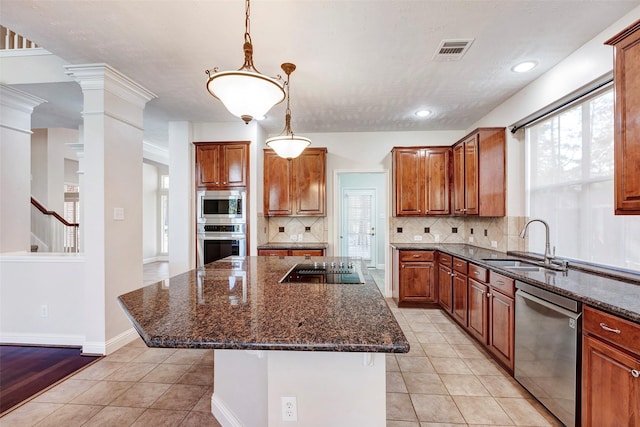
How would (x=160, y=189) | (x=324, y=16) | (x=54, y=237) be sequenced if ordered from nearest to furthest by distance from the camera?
(x=324, y=16)
(x=54, y=237)
(x=160, y=189)

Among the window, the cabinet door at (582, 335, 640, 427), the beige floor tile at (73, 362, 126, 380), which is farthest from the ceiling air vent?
the beige floor tile at (73, 362, 126, 380)

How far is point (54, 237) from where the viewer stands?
4.18 meters

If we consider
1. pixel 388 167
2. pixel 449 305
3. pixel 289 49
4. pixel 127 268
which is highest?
pixel 289 49

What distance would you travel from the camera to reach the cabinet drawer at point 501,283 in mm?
2318

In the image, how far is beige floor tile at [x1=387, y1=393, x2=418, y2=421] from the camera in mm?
1920

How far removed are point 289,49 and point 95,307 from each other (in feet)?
9.63

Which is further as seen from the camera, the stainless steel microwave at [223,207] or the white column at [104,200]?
the stainless steel microwave at [223,207]

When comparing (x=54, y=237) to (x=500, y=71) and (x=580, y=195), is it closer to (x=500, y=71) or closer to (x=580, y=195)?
(x=500, y=71)

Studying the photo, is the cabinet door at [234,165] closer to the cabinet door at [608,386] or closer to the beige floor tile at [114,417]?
the beige floor tile at [114,417]

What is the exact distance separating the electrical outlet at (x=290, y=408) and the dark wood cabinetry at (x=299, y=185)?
3382mm

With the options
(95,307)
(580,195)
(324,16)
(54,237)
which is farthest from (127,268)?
(580,195)

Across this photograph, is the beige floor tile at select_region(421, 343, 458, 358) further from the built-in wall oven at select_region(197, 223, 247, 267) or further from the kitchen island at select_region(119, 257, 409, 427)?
the built-in wall oven at select_region(197, 223, 247, 267)

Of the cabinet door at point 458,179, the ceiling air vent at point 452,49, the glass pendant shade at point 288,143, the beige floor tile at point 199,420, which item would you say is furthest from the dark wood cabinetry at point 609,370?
the cabinet door at point 458,179

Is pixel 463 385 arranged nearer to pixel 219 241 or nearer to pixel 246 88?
pixel 246 88
